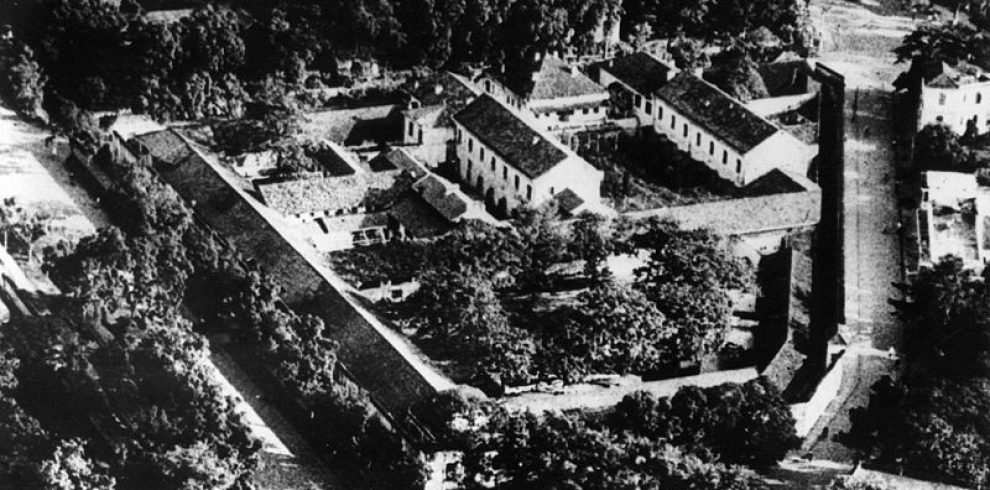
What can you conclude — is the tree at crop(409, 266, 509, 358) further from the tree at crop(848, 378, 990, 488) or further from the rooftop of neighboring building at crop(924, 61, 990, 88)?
the rooftop of neighboring building at crop(924, 61, 990, 88)

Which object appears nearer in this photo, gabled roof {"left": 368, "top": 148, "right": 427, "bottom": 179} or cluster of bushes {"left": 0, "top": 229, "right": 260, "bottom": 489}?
cluster of bushes {"left": 0, "top": 229, "right": 260, "bottom": 489}

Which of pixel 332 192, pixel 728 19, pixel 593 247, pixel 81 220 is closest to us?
pixel 593 247

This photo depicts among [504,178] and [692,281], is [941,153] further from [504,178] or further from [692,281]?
[504,178]

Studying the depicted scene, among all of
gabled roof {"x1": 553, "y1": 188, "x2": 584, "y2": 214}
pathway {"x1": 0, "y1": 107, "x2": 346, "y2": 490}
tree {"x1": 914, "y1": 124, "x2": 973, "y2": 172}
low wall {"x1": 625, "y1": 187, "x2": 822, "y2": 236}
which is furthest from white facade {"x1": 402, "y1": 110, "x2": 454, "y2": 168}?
tree {"x1": 914, "y1": 124, "x2": 973, "y2": 172}

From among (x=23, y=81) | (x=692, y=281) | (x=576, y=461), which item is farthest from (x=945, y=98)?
(x=23, y=81)

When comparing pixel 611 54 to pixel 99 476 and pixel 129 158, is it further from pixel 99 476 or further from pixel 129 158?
pixel 99 476

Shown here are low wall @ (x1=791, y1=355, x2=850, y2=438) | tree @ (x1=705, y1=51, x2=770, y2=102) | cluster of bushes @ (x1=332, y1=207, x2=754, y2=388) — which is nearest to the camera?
low wall @ (x1=791, y1=355, x2=850, y2=438)
